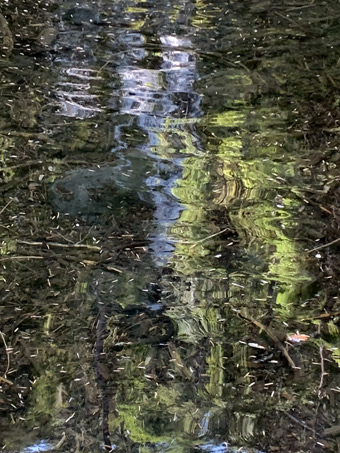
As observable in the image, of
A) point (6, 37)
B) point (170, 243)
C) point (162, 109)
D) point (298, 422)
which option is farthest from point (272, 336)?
point (6, 37)

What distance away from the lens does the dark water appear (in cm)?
177

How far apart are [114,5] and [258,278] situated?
289cm

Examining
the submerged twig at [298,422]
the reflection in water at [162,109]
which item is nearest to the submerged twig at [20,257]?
the reflection in water at [162,109]

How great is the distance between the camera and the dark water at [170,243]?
177 cm

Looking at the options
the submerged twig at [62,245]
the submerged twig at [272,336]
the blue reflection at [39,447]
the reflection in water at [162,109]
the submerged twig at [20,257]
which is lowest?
the blue reflection at [39,447]

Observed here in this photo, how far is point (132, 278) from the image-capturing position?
6.95 ft

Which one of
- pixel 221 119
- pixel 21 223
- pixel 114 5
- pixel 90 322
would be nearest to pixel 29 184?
pixel 21 223

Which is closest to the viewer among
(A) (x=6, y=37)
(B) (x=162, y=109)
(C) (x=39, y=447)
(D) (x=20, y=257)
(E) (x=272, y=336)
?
(C) (x=39, y=447)

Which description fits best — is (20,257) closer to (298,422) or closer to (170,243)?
(170,243)

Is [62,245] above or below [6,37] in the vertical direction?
below

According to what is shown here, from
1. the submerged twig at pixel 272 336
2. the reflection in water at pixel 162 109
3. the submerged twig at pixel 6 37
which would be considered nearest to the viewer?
the submerged twig at pixel 272 336

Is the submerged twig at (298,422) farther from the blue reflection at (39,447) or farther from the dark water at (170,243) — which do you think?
the blue reflection at (39,447)

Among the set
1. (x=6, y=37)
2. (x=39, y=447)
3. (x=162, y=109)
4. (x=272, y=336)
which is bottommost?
(x=39, y=447)

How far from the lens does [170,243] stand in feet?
7.38
